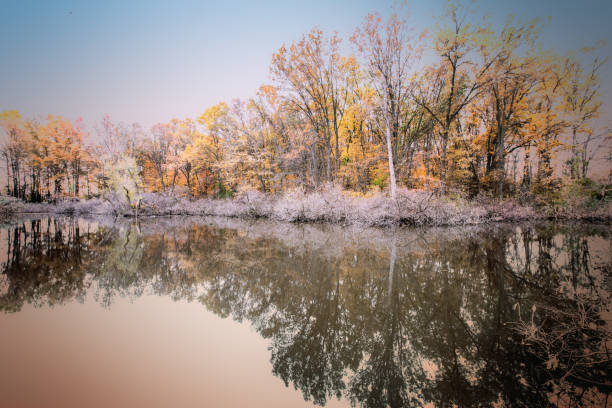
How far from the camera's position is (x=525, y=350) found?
2525 millimetres

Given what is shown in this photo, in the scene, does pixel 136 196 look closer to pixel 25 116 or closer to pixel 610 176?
pixel 25 116

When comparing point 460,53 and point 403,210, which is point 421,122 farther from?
point 403,210

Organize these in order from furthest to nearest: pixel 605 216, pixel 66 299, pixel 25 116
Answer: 1. pixel 25 116
2. pixel 605 216
3. pixel 66 299

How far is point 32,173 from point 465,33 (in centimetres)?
4627

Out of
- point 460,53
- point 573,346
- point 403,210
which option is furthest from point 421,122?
point 573,346

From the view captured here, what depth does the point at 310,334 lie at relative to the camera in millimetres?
2963

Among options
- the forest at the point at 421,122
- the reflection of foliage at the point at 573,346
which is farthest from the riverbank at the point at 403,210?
the reflection of foliage at the point at 573,346

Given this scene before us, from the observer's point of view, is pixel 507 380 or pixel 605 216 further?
pixel 605 216

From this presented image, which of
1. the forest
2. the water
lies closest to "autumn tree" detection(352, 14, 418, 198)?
the forest

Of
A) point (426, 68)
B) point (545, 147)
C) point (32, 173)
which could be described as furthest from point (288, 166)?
point (32, 173)

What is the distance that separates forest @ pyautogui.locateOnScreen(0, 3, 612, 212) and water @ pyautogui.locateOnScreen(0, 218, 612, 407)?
10425mm

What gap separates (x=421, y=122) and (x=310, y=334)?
21675 mm

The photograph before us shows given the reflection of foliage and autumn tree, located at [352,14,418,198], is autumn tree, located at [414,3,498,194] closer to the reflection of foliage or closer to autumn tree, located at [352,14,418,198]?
autumn tree, located at [352,14,418,198]

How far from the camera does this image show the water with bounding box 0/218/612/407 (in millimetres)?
2076
